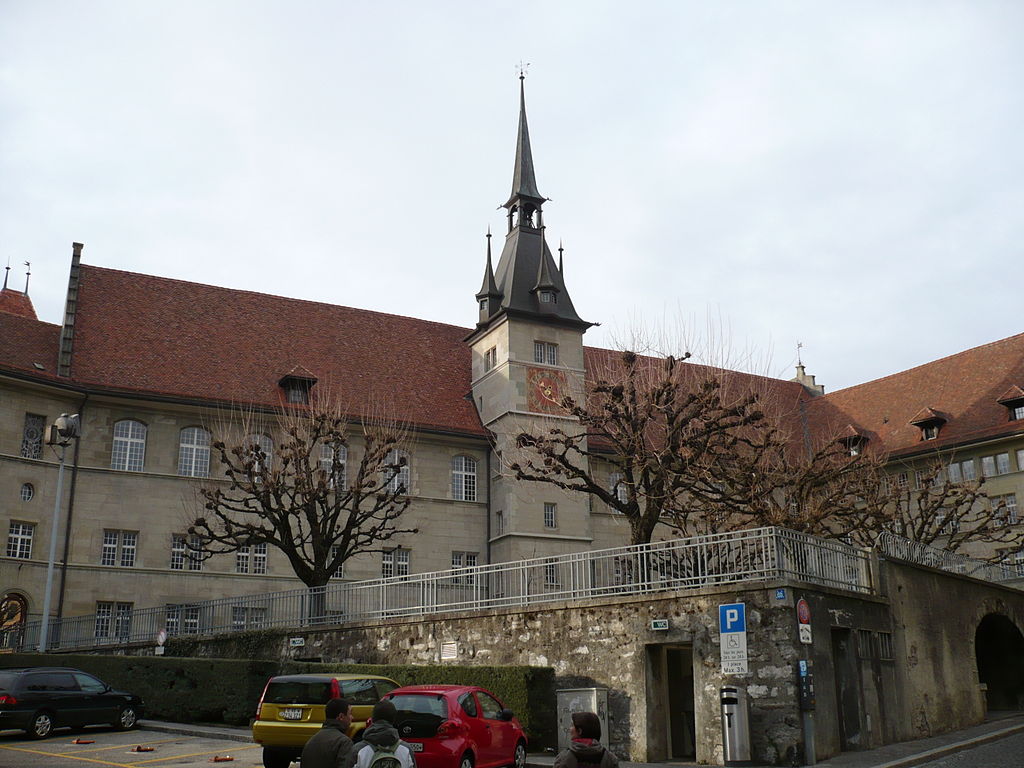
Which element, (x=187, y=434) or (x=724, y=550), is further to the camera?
(x=187, y=434)

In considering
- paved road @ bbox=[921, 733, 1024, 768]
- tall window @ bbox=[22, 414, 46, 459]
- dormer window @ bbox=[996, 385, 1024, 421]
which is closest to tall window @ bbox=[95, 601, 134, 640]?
tall window @ bbox=[22, 414, 46, 459]

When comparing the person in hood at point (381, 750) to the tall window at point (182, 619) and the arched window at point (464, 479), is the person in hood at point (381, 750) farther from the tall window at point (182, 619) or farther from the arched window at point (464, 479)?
the arched window at point (464, 479)

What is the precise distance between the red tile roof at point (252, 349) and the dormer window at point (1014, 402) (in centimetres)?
2347

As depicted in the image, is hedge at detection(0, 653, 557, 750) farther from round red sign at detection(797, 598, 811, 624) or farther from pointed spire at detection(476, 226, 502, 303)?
pointed spire at detection(476, 226, 502, 303)

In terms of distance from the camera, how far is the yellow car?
15992 mm

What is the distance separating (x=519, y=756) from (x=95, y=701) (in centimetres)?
1011

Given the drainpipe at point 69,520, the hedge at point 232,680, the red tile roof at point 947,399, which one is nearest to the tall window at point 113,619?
the drainpipe at point 69,520

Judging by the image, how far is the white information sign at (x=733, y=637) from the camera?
17688mm

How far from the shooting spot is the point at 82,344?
128ft

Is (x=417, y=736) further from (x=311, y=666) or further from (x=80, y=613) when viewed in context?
(x=80, y=613)

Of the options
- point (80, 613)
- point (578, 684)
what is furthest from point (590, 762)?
point (80, 613)

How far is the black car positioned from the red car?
9.20 metres

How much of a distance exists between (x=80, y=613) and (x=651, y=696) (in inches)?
951

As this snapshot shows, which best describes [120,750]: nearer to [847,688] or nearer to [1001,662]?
[847,688]
